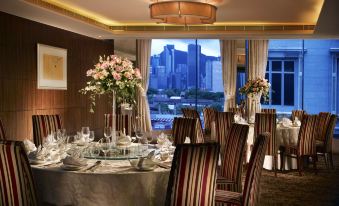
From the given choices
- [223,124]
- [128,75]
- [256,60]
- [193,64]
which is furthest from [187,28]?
[128,75]

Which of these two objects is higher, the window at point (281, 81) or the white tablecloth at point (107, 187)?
the window at point (281, 81)

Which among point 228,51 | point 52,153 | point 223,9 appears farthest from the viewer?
point 228,51

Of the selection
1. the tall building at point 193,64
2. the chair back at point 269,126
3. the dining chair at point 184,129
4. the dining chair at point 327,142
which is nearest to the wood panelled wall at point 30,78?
the tall building at point 193,64

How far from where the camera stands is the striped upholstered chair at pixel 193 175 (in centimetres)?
274

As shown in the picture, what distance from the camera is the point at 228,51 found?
1036 centimetres

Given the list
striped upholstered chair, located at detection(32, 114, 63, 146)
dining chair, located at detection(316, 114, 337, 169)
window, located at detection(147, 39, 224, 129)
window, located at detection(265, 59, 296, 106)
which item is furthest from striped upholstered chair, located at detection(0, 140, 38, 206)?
window, located at detection(265, 59, 296, 106)

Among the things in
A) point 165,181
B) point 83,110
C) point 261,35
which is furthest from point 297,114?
point 165,181

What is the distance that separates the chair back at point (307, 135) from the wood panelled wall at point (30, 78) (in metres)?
4.49

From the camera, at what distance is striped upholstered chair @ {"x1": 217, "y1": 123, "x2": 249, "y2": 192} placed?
3852 mm

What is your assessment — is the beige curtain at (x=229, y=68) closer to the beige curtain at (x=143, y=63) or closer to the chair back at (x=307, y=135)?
the beige curtain at (x=143, y=63)

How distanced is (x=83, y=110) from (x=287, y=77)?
5.10 meters

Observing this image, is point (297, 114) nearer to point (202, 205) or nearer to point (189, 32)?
point (189, 32)

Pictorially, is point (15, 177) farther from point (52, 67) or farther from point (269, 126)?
point (52, 67)

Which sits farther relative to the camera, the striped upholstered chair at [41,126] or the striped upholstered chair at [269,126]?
the striped upholstered chair at [269,126]
